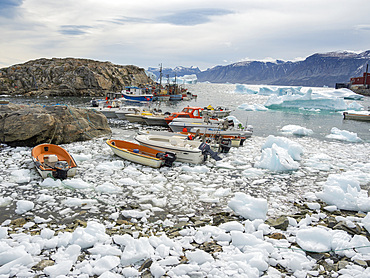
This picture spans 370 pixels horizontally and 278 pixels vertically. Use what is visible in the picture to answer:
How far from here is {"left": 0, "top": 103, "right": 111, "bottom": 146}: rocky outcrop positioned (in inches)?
543

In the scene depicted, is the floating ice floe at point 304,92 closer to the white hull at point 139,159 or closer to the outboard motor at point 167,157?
the outboard motor at point 167,157

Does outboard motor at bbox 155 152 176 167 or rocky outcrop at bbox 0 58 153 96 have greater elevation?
rocky outcrop at bbox 0 58 153 96

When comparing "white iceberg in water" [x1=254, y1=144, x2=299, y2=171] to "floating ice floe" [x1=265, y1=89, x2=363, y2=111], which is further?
"floating ice floe" [x1=265, y1=89, x2=363, y2=111]

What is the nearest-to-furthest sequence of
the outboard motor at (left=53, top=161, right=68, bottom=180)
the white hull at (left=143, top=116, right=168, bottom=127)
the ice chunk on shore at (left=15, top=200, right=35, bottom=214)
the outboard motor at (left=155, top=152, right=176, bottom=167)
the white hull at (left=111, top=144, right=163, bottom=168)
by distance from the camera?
the ice chunk on shore at (left=15, top=200, right=35, bottom=214) < the outboard motor at (left=53, top=161, right=68, bottom=180) < the white hull at (left=111, top=144, right=163, bottom=168) < the outboard motor at (left=155, top=152, right=176, bottom=167) < the white hull at (left=143, top=116, right=168, bottom=127)

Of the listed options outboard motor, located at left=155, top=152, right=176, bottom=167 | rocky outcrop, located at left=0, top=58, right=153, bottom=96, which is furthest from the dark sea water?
rocky outcrop, located at left=0, top=58, right=153, bottom=96

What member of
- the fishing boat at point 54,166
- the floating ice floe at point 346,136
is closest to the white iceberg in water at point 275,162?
the fishing boat at point 54,166

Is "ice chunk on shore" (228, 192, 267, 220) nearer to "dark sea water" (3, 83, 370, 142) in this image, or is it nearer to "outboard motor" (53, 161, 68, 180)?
"outboard motor" (53, 161, 68, 180)

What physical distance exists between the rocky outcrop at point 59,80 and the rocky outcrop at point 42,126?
52572mm

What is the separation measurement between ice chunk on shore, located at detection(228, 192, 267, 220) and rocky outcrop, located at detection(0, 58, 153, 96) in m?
64.8

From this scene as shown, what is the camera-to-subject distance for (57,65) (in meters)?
75.5

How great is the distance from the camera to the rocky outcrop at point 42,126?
13.8 m

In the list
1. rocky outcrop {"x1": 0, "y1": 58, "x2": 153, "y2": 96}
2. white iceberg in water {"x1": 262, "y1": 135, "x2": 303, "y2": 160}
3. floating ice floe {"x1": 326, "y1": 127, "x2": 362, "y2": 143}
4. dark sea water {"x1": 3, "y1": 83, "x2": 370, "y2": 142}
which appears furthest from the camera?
rocky outcrop {"x1": 0, "y1": 58, "x2": 153, "y2": 96}

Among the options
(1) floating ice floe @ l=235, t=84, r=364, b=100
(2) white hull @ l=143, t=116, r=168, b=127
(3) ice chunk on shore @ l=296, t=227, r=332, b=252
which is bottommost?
(3) ice chunk on shore @ l=296, t=227, r=332, b=252

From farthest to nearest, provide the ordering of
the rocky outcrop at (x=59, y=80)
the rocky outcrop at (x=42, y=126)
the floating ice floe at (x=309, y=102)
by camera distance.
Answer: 1. the rocky outcrop at (x=59, y=80)
2. the floating ice floe at (x=309, y=102)
3. the rocky outcrop at (x=42, y=126)
